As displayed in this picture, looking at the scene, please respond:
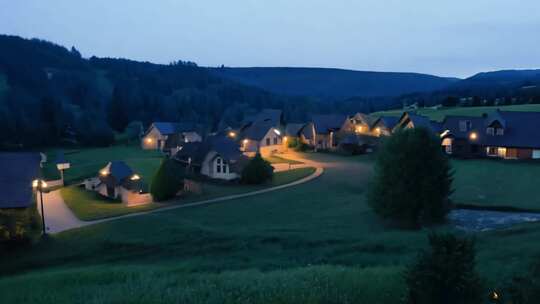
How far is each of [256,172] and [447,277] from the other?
105 feet

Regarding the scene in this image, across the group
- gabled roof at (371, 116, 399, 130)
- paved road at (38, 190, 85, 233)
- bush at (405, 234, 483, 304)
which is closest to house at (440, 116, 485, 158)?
gabled roof at (371, 116, 399, 130)

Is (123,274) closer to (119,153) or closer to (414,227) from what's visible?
(414,227)

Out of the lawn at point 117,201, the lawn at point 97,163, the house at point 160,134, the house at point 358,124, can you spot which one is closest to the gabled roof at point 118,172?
the lawn at point 117,201

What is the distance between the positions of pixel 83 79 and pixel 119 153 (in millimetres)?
90249

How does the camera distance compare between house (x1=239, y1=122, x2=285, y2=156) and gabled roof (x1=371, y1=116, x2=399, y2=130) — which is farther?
gabled roof (x1=371, y1=116, x2=399, y2=130)

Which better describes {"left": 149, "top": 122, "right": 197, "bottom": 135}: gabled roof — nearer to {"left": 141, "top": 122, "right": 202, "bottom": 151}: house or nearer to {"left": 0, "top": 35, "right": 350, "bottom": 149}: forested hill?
{"left": 141, "top": 122, "right": 202, "bottom": 151}: house

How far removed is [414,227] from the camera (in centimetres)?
2506

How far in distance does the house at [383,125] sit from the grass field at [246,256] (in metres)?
27.7

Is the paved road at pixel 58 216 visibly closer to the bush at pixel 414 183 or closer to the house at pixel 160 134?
the bush at pixel 414 183

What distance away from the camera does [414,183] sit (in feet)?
84.1

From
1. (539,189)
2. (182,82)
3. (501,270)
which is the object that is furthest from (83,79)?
(501,270)

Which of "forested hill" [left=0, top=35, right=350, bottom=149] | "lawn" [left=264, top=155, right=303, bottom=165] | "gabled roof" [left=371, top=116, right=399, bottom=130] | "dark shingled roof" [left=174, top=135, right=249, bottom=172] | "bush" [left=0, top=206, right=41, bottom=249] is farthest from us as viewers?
"forested hill" [left=0, top=35, right=350, bottom=149]

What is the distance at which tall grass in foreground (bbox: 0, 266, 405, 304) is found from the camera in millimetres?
9953

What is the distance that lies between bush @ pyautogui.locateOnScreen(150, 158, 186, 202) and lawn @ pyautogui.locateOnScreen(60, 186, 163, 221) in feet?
4.71
